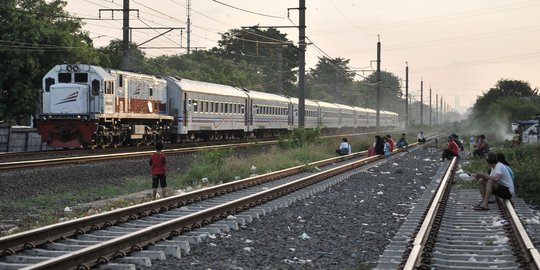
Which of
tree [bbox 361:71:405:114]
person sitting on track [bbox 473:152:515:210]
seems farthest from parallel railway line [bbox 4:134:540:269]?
tree [bbox 361:71:405:114]

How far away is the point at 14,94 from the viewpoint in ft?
129

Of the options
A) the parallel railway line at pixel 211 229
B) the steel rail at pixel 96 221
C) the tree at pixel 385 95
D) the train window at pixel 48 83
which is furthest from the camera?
the tree at pixel 385 95

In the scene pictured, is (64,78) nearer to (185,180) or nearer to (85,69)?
(85,69)

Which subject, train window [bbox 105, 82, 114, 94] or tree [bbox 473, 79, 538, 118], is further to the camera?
tree [bbox 473, 79, 538, 118]

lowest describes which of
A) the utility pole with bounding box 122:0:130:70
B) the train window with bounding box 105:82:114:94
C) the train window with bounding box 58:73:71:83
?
the train window with bounding box 105:82:114:94

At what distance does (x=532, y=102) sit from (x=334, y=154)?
40.9 meters

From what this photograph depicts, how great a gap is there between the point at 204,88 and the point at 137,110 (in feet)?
25.0

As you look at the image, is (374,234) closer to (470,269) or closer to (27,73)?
(470,269)

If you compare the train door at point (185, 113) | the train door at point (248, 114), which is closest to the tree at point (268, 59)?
the train door at point (248, 114)

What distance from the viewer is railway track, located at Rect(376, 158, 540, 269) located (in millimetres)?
8133

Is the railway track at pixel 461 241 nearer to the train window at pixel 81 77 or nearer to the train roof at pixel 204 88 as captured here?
the train window at pixel 81 77

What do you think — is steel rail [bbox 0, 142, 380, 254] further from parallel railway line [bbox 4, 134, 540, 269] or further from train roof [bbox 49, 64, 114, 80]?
train roof [bbox 49, 64, 114, 80]

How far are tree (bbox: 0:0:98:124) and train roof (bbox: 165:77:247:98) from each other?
729 cm

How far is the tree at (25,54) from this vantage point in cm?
3916
